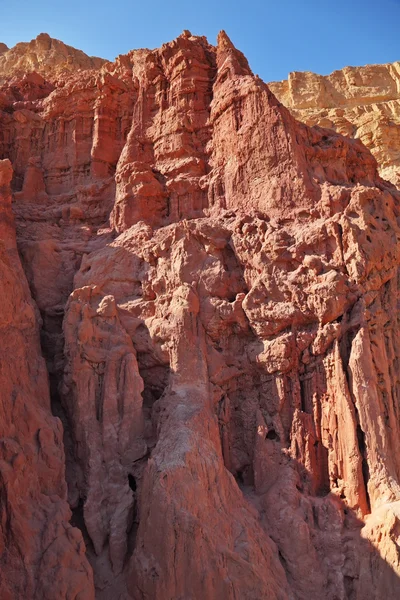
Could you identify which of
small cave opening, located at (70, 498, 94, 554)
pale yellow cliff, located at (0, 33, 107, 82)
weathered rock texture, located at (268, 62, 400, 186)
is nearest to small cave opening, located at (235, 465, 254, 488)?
small cave opening, located at (70, 498, 94, 554)

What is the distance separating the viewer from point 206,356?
45.1 feet

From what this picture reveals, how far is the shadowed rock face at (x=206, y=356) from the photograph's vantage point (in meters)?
10.8

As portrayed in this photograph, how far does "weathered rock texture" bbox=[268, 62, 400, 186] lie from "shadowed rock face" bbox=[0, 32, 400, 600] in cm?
1535

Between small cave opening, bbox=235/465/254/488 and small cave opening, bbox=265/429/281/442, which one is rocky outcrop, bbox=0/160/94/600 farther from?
small cave opening, bbox=265/429/281/442

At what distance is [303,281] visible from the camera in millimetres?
13727

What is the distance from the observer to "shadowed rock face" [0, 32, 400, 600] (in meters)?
10.8

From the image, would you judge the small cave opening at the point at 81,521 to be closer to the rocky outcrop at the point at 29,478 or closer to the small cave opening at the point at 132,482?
the rocky outcrop at the point at 29,478

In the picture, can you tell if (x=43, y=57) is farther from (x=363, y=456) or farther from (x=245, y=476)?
(x=363, y=456)

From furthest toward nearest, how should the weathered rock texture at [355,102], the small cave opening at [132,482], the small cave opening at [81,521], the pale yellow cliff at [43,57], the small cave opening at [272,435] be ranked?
the pale yellow cliff at [43,57], the weathered rock texture at [355,102], the small cave opening at [272,435], the small cave opening at [132,482], the small cave opening at [81,521]

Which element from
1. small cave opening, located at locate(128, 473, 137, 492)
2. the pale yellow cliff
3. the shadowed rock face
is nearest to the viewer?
the shadowed rock face

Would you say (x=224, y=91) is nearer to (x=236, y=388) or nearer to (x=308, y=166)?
(x=308, y=166)

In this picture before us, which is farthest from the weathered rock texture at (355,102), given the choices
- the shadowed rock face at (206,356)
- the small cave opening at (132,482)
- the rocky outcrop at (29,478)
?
the small cave opening at (132,482)

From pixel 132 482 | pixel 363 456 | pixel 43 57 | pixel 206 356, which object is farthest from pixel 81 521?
pixel 43 57

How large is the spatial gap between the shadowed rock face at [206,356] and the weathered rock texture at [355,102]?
1535 centimetres
